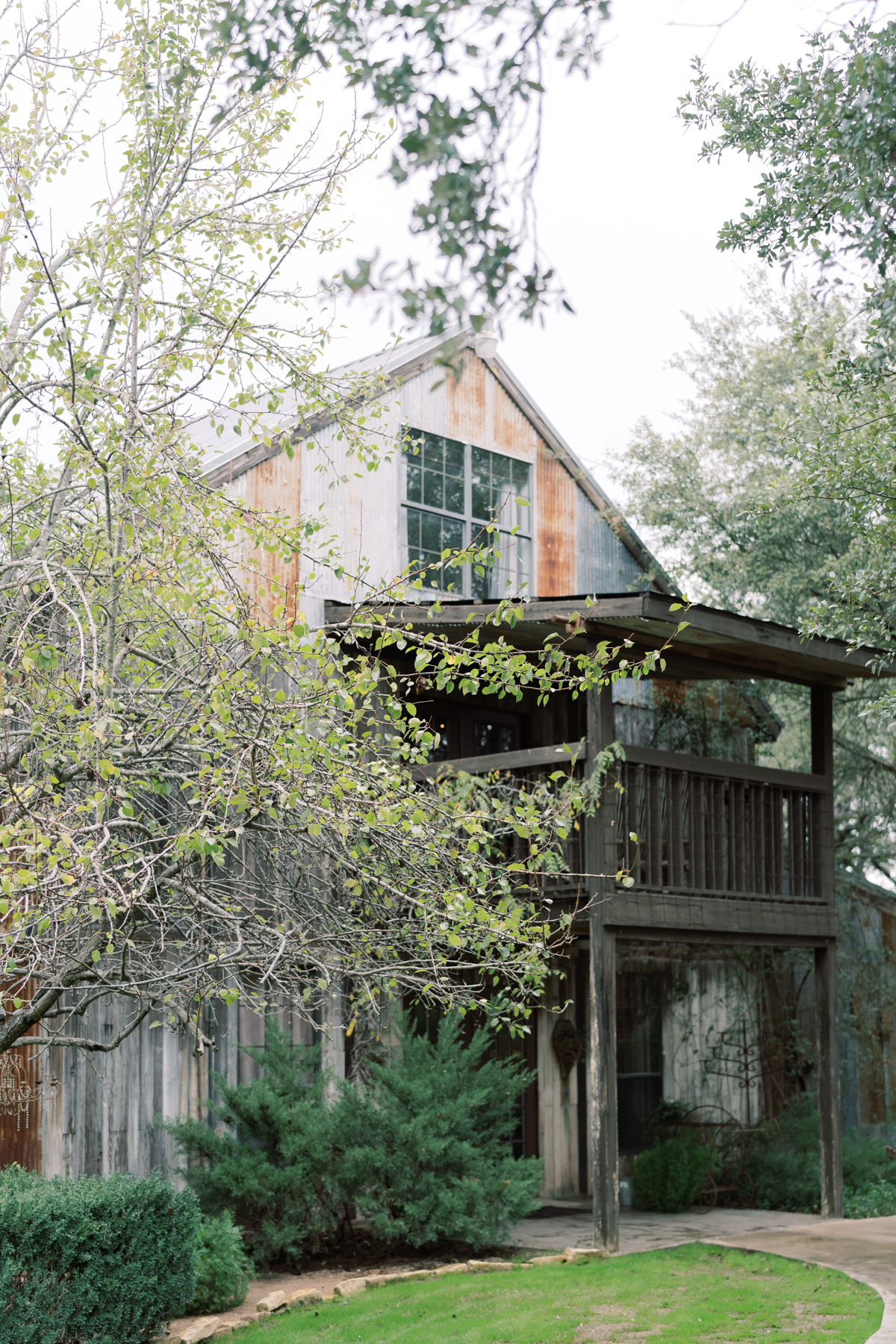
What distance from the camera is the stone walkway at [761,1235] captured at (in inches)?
372

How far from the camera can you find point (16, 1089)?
9039mm

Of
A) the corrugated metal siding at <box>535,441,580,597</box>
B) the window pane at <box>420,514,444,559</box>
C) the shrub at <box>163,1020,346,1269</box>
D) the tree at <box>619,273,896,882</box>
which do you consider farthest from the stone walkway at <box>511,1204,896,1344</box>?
the window pane at <box>420,514,444,559</box>

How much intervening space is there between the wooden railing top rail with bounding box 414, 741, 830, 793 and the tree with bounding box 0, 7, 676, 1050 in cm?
104

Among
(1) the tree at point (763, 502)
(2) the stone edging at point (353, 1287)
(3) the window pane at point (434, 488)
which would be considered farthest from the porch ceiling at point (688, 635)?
(2) the stone edging at point (353, 1287)

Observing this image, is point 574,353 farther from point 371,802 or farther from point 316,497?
point 371,802

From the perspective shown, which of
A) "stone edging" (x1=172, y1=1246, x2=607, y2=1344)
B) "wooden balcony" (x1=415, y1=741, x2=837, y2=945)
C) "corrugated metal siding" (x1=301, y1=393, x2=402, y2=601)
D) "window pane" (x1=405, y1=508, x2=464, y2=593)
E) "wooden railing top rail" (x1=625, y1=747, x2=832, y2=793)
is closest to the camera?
"stone edging" (x1=172, y1=1246, x2=607, y2=1344)

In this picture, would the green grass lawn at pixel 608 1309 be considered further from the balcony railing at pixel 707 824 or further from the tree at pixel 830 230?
the tree at pixel 830 230

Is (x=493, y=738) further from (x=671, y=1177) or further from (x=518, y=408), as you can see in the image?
(x=671, y=1177)

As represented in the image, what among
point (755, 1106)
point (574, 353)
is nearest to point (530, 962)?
point (755, 1106)

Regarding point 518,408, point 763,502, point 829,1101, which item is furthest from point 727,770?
point 518,408

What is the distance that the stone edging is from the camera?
304 inches

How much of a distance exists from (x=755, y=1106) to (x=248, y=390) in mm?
10794

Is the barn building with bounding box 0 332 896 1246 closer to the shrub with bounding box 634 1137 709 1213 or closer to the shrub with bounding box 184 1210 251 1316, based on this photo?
the shrub with bounding box 634 1137 709 1213

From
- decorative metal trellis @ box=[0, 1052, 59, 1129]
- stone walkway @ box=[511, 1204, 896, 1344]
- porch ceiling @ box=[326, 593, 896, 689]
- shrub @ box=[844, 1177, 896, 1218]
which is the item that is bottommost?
shrub @ box=[844, 1177, 896, 1218]
